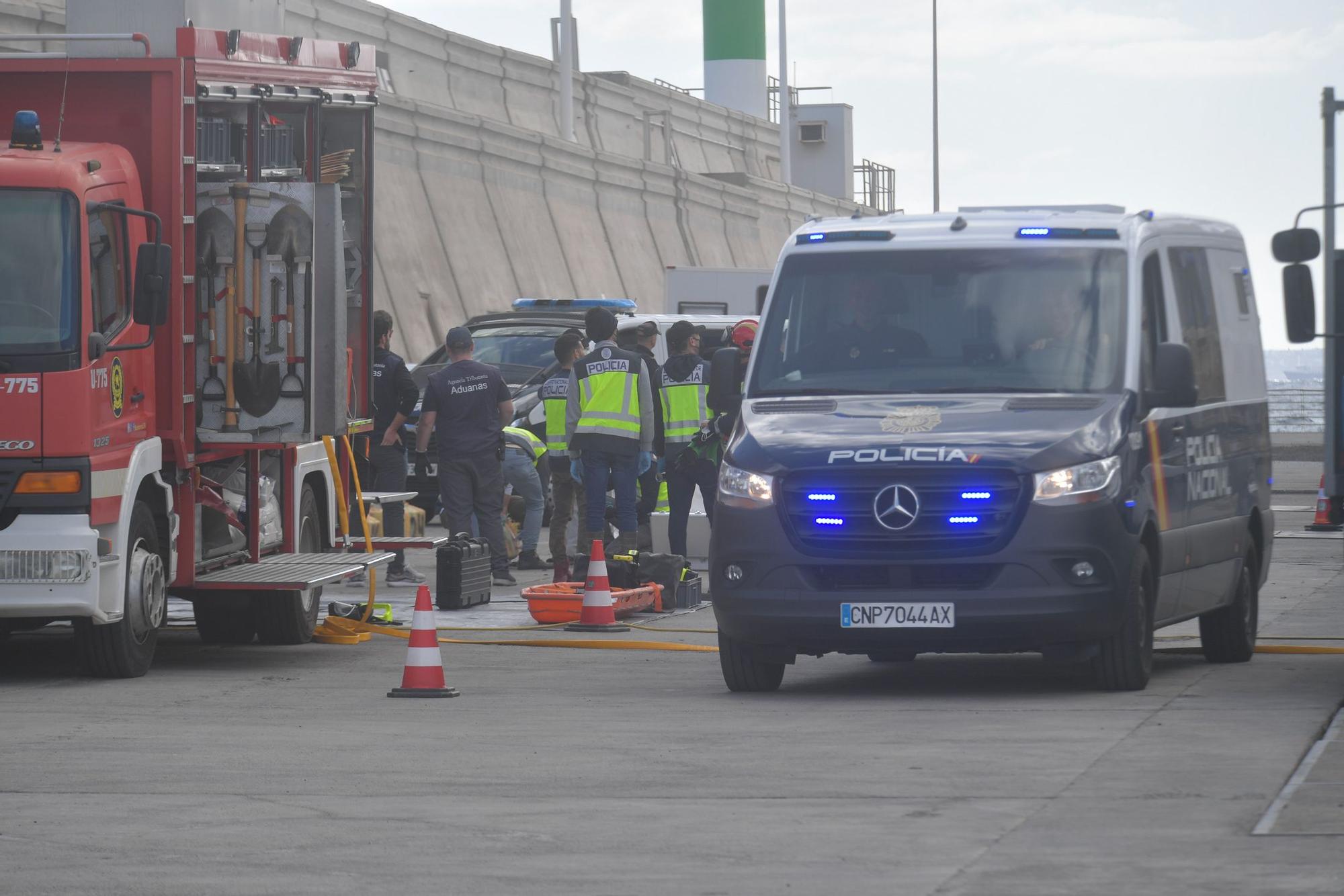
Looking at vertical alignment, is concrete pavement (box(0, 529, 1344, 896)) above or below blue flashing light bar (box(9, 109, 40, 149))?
below

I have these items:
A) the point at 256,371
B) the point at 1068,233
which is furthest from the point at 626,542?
the point at 1068,233

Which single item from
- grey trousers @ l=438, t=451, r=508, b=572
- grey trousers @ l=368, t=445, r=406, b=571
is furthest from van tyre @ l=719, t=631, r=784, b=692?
grey trousers @ l=368, t=445, r=406, b=571

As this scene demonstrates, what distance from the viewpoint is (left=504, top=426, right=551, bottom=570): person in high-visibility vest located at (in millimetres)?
20016

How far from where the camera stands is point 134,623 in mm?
12719

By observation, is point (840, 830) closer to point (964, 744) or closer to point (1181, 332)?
point (964, 744)

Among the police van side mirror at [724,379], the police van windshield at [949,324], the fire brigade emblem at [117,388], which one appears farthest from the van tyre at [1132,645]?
the fire brigade emblem at [117,388]

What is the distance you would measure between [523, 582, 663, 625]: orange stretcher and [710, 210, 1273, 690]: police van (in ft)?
10.5

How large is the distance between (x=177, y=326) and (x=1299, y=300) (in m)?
5.77

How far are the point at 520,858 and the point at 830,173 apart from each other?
250 ft

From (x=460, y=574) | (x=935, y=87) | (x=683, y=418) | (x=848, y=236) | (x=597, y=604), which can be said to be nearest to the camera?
(x=848, y=236)

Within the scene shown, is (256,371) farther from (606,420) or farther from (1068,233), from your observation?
(1068,233)

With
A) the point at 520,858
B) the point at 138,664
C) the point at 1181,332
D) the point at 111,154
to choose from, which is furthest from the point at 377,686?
the point at 520,858

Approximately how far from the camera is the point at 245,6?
48.6ft

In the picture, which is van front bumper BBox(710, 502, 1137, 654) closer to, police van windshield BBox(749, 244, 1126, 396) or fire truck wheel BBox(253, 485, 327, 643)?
police van windshield BBox(749, 244, 1126, 396)
